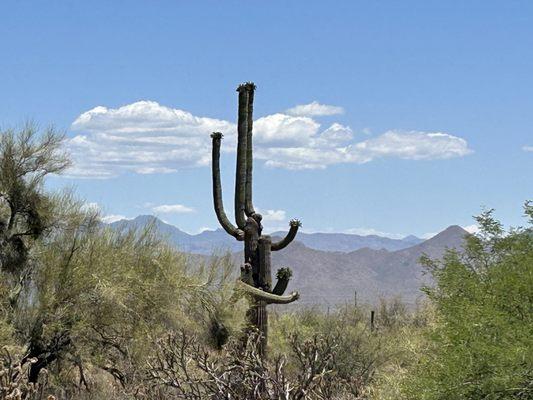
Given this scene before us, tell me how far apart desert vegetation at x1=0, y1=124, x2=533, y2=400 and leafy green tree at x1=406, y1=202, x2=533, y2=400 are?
19mm

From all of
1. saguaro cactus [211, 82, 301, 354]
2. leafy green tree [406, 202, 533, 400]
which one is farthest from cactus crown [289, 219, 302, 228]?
leafy green tree [406, 202, 533, 400]

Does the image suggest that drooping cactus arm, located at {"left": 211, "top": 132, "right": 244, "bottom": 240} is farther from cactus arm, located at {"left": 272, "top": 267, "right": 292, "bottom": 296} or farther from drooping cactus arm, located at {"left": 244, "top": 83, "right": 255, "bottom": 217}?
cactus arm, located at {"left": 272, "top": 267, "right": 292, "bottom": 296}

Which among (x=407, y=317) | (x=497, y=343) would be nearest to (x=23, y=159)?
(x=497, y=343)

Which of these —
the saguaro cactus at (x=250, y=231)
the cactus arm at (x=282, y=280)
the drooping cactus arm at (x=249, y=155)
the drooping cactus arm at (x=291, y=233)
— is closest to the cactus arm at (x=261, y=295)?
the saguaro cactus at (x=250, y=231)

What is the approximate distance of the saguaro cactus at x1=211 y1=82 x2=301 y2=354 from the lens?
72.6ft

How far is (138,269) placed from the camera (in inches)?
830

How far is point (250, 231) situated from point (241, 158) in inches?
78.3

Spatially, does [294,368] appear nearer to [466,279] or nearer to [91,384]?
[91,384]

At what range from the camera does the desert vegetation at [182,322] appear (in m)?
10.4

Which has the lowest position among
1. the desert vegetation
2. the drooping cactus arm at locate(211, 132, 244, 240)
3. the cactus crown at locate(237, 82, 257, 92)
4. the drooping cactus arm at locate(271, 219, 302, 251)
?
the desert vegetation

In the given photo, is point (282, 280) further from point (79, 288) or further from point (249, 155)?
point (79, 288)

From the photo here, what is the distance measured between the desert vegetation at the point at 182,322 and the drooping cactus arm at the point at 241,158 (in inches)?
65.3

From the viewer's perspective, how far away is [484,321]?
9.97 m

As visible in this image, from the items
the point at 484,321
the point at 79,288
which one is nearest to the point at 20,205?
the point at 79,288
